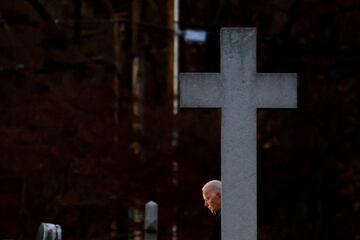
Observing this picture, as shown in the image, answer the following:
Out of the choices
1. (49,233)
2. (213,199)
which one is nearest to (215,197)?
(213,199)

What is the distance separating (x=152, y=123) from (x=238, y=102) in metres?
12.7

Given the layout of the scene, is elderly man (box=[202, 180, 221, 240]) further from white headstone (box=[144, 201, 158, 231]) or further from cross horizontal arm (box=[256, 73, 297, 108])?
white headstone (box=[144, 201, 158, 231])

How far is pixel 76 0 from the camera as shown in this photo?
27.3m

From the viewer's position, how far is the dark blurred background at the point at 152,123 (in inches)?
870

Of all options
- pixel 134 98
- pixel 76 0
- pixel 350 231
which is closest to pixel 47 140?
pixel 134 98

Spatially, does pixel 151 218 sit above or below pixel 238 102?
below

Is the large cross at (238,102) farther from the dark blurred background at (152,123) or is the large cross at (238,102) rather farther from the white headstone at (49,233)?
the dark blurred background at (152,123)

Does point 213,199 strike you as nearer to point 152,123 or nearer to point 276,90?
point 276,90

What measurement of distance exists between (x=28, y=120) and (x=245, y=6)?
656 centimetres

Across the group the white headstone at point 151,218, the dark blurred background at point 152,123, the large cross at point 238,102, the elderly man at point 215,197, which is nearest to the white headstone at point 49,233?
the elderly man at point 215,197

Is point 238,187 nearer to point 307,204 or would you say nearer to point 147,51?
point 147,51

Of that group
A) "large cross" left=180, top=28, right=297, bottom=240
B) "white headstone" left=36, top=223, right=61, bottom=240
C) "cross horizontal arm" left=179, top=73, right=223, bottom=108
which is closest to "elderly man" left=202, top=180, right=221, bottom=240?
"large cross" left=180, top=28, right=297, bottom=240

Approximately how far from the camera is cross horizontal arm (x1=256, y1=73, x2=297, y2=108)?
10.7 metres

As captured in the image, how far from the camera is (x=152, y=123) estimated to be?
76.6 feet
